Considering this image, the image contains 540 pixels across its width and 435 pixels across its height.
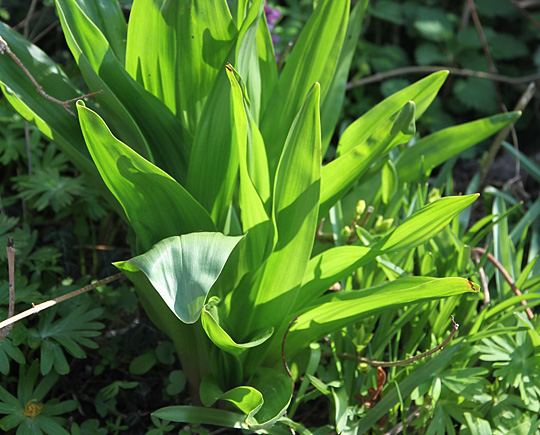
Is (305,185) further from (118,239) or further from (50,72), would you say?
(118,239)

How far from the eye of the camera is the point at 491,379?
4.31ft

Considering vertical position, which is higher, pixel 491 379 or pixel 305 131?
pixel 305 131

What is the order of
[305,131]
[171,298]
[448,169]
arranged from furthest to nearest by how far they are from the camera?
[448,169] < [305,131] < [171,298]

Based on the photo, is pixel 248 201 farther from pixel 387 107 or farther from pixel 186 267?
pixel 387 107

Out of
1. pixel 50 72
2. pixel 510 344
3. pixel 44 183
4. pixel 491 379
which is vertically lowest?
pixel 491 379

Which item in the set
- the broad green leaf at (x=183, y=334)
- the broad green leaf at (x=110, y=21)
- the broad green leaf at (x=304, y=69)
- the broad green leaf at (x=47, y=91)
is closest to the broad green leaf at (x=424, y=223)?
the broad green leaf at (x=304, y=69)

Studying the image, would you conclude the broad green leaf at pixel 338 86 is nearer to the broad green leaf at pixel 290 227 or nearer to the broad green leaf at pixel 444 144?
the broad green leaf at pixel 444 144

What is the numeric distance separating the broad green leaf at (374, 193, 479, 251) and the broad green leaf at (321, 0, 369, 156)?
0.33 metres

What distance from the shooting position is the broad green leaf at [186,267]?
73 centimetres

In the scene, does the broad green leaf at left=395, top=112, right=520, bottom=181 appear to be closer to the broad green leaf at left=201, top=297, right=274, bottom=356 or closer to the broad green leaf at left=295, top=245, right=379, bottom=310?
the broad green leaf at left=295, top=245, right=379, bottom=310

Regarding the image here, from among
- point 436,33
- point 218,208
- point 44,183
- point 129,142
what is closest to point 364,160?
point 218,208

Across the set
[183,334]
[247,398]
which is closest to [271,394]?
[247,398]

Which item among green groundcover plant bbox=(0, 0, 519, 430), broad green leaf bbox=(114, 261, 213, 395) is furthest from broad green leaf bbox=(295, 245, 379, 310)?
broad green leaf bbox=(114, 261, 213, 395)

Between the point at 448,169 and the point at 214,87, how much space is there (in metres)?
0.80
